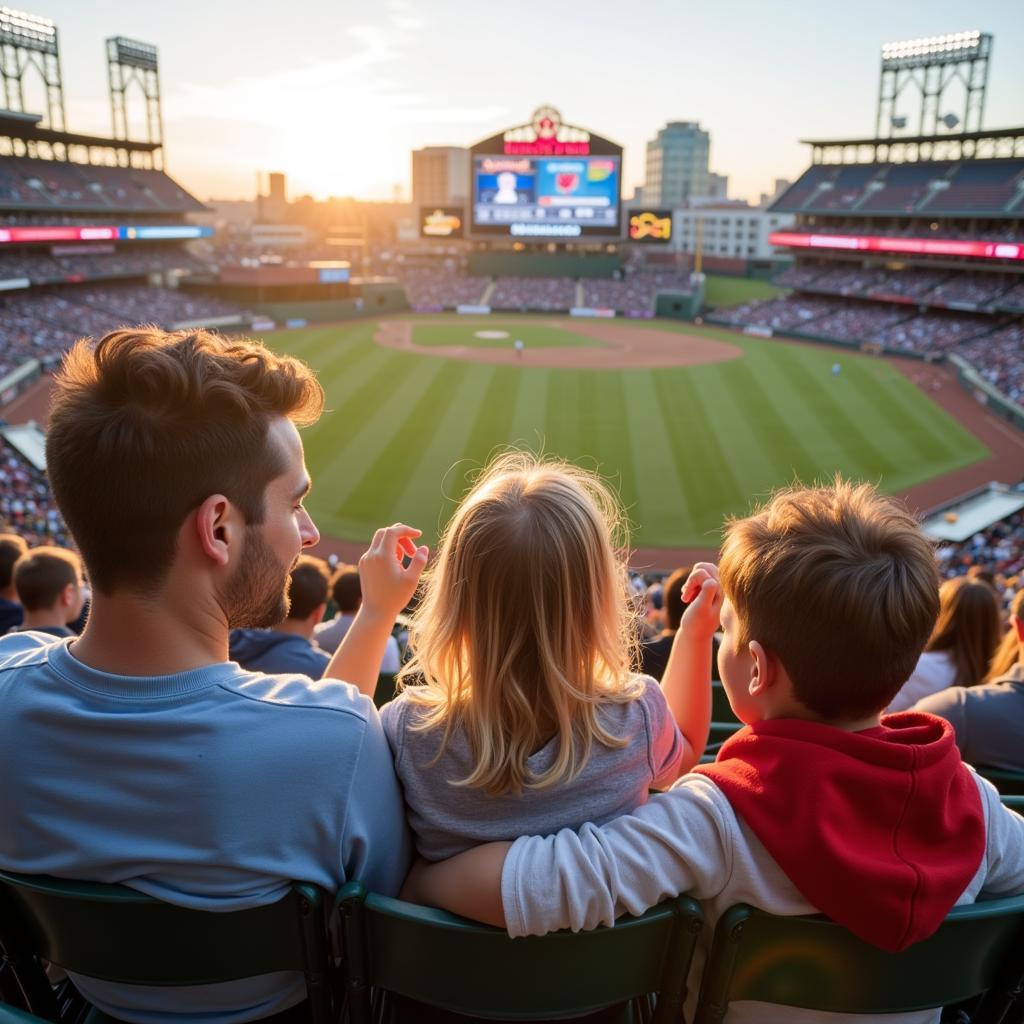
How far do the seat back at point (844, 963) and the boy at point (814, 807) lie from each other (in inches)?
2.3

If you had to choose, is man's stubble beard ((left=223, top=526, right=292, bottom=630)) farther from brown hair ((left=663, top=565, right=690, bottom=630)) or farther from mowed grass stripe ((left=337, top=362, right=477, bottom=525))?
mowed grass stripe ((left=337, top=362, right=477, bottom=525))

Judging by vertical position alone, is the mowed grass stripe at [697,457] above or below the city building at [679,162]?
below

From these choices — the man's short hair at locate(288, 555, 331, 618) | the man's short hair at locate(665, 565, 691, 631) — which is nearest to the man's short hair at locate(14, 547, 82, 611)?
the man's short hair at locate(288, 555, 331, 618)

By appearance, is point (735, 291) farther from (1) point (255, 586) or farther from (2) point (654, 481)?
(1) point (255, 586)

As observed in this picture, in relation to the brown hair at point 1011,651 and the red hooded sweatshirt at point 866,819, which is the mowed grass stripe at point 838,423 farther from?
the red hooded sweatshirt at point 866,819

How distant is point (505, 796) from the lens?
183 cm

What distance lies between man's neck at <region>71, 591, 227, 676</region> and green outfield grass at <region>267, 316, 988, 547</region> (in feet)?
49.6

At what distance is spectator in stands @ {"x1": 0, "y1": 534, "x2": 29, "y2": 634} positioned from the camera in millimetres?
5090

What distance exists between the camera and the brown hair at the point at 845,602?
1824mm

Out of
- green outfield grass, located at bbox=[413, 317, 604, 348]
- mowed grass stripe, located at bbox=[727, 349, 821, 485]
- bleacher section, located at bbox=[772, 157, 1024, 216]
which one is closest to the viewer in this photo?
mowed grass stripe, located at bbox=[727, 349, 821, 485]

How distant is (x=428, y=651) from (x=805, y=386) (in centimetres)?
3272

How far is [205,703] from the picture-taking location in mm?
1694

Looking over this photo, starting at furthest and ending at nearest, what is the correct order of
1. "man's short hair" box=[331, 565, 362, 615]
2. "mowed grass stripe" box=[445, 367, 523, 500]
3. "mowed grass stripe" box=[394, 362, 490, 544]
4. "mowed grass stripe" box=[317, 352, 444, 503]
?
"mowed grass stripe" box=[317, 352, 444, 503] < "mowed grass stripe" box=[445, 367, 523, 500] < "mowed grass stripe" box=[394, 362, 490, 544] < "man's short hair" box=[331, 565, 362, 615]

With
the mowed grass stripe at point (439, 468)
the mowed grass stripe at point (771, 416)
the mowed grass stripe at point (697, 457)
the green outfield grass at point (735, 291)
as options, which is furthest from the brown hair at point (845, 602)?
the green outfield grass at point (735, 291)
